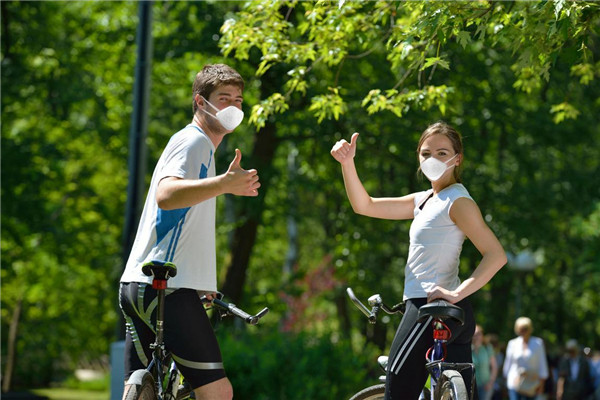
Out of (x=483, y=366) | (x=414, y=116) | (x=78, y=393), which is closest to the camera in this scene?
(x=483, y=366)

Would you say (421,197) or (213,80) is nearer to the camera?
(213,80)

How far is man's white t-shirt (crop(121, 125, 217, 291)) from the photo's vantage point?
425 centimetres

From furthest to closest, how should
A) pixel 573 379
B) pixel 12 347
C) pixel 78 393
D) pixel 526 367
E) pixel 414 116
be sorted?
1. pixel 78 393
2. pixel 12 347
3. pixel 573 379
4. pixel 414 116
5. pixel 526 367

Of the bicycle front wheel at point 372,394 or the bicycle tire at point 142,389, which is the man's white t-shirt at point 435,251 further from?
the bicycle tire at point 142,389

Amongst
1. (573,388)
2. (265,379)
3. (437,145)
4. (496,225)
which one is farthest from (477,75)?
(437,145)

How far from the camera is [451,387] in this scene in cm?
436

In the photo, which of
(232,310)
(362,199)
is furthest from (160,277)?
(362,199)

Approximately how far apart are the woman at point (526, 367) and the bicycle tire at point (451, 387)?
30.6 feet

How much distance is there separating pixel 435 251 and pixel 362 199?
64 cm

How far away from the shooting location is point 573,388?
624 inches

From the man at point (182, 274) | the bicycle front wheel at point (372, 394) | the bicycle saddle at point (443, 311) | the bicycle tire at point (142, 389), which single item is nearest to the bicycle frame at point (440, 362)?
the bicycle saddle at point (443, 311)

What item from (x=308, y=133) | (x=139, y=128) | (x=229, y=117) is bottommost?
(x=229, y=117)

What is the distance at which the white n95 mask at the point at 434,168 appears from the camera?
4867 mm

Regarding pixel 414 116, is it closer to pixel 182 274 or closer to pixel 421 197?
pixel 421 197
